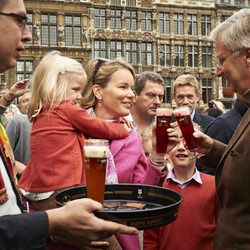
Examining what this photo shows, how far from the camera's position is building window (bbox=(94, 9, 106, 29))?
22.0 meters

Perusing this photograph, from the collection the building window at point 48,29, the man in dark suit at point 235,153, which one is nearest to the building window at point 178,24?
the building window at point 48,29

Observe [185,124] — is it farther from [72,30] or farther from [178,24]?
[178,24]

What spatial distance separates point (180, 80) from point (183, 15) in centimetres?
1960

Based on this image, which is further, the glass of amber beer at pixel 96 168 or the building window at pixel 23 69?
the building window at pixel 23 69

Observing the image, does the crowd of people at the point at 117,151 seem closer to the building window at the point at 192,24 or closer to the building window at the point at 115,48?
the building window at the point at 115,48

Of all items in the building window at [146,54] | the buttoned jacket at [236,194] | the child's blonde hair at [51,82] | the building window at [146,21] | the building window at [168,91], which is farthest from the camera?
the building window at [168,91]

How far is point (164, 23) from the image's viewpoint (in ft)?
75.6

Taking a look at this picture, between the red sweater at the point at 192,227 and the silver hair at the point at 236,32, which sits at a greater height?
the silver hair at the point at 236,32

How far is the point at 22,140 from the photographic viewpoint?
12.8ft


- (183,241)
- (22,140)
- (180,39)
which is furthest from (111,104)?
(180,39)

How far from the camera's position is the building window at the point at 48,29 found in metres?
21.6

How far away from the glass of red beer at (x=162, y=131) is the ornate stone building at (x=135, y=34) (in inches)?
756

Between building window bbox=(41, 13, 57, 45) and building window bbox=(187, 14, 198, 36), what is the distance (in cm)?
712

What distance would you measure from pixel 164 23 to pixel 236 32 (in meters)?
21.6
